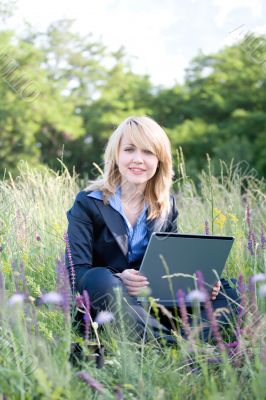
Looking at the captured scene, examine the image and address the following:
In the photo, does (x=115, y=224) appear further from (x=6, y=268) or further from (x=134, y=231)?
(x=6, y=268)

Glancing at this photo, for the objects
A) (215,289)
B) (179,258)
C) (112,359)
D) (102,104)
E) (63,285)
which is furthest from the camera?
(102,104)

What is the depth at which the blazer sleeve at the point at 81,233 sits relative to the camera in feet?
9.57

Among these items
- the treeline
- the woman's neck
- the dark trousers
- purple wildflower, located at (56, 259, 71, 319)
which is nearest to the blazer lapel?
the woman's neck

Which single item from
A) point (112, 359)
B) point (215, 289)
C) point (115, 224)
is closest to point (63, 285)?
point (112, 359)

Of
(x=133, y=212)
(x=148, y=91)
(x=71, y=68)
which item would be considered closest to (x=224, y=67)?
(x=148, y=91)

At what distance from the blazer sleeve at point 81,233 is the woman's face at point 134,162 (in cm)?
Answer: 24

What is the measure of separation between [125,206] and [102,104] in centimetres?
2296

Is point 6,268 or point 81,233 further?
point 6,268

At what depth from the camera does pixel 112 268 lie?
3.04 metres

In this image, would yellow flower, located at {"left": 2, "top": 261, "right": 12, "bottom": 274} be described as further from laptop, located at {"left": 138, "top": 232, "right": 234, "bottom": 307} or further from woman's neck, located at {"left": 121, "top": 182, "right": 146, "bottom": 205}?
laptop, located at {"left": 138, "top": 232, "right": 234, "bottom": 307}

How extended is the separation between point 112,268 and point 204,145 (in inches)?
808

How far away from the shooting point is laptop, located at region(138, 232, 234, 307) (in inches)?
101

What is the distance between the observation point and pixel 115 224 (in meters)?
3.04

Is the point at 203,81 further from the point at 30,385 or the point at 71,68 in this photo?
the point at 30,385
